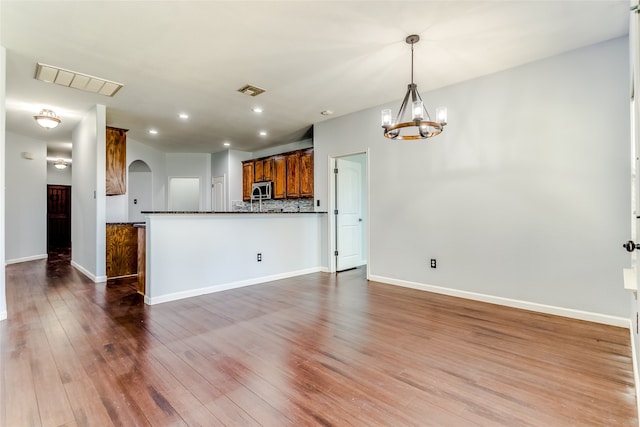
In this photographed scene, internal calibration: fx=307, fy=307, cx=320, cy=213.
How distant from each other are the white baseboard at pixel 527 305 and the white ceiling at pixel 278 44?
2550 mm

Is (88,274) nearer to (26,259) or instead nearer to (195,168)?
(26,259)

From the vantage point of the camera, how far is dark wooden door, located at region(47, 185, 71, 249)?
930cm

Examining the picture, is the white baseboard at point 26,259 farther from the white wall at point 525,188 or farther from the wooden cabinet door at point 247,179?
the white wall at point 525,188

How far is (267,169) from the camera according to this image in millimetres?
7074

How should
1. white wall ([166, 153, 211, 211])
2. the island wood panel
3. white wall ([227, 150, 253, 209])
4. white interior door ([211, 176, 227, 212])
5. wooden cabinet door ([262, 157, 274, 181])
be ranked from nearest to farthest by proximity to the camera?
the island wood panel < wooden cabinet door ([262, 157, 274, 181]) < white wall ([227, 150, 253, 209]) < white interior door ([211, 176, 227, 212]) < white wall ([166, 153, 211, 211])

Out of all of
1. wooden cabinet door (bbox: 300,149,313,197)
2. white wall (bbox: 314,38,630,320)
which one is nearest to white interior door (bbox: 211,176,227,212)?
wooden cabinet door (bbox: 300,149,313,197)

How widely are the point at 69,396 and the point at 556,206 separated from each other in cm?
422

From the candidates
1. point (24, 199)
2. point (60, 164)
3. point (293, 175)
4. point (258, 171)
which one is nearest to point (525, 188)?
point (293, 175)

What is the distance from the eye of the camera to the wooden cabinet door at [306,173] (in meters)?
5.99

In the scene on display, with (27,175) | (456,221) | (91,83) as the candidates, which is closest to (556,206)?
(456,221)

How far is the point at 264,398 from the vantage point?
1.77m

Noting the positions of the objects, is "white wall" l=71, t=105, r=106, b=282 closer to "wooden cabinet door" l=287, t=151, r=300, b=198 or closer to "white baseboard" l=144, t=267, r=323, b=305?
"white baseboard" l=144, t=267, r=323, b=305

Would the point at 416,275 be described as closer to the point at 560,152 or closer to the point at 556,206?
the point at 556,206

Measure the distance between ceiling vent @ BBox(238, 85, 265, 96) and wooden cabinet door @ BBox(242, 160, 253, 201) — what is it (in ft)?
12.1
